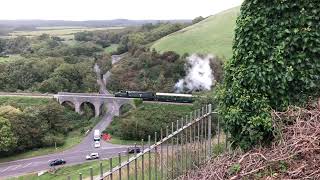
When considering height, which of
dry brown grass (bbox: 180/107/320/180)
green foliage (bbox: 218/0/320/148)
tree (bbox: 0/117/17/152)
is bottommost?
tree (bbox: 0/117/17/152)

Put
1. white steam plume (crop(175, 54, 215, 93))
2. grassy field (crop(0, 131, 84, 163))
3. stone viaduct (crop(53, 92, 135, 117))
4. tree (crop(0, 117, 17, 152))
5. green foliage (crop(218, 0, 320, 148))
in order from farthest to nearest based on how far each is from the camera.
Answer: white steam plume (crop(175, 54, 215, 93))
stone viaduct (crop(53, 92, 135, 117))
grassy field (crop(0, 131, 84, 163))
tree (crop(0, 117, 17, 152))
green foliage (crop(218, 0, 320, 148))

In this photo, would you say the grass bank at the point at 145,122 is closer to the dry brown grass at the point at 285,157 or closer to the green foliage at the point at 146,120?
the green foliage at the point at 146,120

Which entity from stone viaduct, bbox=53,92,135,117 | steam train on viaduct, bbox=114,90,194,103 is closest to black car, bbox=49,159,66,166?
steam train on viaduct, bbox=114,90,194,103

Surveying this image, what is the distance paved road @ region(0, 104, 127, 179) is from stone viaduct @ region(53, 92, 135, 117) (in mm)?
9784

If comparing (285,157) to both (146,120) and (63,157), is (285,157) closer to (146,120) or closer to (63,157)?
(63,157)

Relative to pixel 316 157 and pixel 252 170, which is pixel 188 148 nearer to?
pixel 252 170

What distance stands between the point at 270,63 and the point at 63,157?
3193 cm

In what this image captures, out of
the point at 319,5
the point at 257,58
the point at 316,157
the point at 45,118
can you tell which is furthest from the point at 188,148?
the point at 45,118

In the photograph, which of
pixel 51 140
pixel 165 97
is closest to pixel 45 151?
pixel 51 140

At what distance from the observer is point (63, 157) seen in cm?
3550

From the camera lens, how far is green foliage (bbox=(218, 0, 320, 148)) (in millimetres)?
5969

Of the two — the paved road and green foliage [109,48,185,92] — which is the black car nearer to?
the paved road

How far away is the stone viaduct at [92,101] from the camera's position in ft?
164

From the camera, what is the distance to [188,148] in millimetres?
7195
